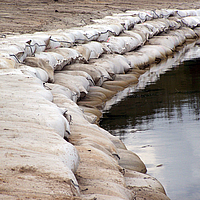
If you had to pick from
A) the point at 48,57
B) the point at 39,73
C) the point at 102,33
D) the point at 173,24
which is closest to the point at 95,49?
the point at 102,33

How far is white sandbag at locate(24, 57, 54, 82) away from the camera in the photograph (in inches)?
249

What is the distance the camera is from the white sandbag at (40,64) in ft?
20.7

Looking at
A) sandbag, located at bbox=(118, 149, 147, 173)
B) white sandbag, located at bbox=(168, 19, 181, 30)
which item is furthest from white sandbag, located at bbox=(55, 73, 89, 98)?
white sandbag, located at bbox=(168, 19, 181, 30)

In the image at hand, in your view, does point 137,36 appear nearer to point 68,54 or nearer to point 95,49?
point 95,49

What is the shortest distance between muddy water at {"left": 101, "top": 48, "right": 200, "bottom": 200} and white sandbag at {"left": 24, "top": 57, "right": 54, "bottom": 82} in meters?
1.25

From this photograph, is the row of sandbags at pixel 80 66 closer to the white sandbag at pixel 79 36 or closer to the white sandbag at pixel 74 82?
the white sandbag at pixel 74 82

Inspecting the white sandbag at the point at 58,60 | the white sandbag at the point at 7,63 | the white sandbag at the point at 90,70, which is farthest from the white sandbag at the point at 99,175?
the white sandbag at the point at 90,70

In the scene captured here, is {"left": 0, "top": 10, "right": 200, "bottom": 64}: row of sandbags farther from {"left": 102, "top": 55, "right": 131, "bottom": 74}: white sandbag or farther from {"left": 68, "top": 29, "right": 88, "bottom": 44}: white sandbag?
{"left": 102, "top": 55, "right": 131, "bottom": 74}: white sandbag

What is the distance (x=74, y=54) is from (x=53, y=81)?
1828mm

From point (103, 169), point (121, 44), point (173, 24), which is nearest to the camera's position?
point (103, 169)

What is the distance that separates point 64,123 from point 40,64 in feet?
10.8

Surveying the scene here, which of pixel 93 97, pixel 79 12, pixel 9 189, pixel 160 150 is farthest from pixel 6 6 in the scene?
pixel 9 189

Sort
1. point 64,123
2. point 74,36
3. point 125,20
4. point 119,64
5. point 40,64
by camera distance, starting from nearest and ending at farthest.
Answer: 1. point 64,123
2. point 40,64
3. point 74,36
4. point 119,64
5. point 125,20

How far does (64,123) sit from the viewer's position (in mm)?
3359
